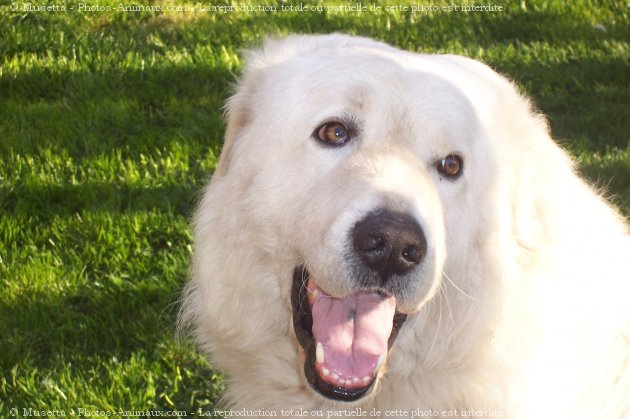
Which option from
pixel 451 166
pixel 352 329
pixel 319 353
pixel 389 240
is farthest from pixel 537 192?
pixel 319 353

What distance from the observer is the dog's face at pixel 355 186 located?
8.82ft

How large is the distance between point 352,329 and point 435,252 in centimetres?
44

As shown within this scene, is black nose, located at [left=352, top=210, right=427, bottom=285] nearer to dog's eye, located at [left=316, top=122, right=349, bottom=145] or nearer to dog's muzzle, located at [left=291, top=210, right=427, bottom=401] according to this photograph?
dog's muzzle, located at [left=291, top=210, right=427, bottom=401]

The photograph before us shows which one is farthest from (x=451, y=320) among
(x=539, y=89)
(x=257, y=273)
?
(x=539, y=89)

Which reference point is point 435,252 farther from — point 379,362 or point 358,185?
point 379,362

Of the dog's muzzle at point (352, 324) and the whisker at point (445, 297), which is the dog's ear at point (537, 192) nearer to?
the whisker at point (445, 297)

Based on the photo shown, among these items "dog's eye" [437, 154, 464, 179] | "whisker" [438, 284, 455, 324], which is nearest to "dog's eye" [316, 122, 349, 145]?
"dog's eye" [437, 154, 464, 179]

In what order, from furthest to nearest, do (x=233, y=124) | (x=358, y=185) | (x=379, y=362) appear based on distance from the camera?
1. (x=233, y=124)
2. (x=379, y=362)
3. (x=358, y=185)

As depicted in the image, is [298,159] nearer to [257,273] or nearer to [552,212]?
[257,273]

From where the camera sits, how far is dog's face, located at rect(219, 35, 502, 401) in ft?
8.82

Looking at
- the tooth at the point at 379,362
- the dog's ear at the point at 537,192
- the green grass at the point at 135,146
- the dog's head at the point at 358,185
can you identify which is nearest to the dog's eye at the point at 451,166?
the dog's head at the point at 358,185

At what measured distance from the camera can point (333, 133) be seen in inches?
115

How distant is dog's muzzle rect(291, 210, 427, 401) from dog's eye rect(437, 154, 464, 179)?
40 centimetres

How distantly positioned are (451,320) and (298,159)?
2.53 feet
